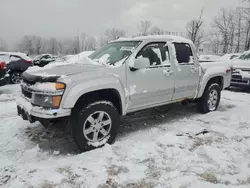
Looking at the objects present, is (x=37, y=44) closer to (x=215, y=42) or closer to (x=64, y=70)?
(x=215, y=42)

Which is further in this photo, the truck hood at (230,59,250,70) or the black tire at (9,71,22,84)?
the black tire at (9,71,22,84)

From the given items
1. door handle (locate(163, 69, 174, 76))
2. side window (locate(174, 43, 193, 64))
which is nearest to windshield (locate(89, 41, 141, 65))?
door handle (locate(163, 69, 174, 76))

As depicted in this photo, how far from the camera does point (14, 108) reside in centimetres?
643

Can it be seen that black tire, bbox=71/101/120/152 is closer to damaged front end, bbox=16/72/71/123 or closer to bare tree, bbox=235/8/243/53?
damaged front end, bbox=16/72/71/123

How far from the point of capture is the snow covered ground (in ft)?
10.0

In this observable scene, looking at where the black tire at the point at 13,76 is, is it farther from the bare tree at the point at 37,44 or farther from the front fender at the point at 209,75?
the bare tree at the point at 37,44

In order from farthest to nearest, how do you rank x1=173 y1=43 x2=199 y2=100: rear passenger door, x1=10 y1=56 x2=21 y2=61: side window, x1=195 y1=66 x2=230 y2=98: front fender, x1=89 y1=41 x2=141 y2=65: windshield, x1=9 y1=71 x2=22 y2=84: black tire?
x1=10 y1=56 x2=21 y2=61: side window < x1=9 y1=71 x2=22 y2=84: black tire < x1=195 y1=66 x2=230 y2=98: front fender < x1=173 y1=43 x2=199 y2=100: rear passenger door < x1=89 y1=41 x2=141 y2=65: windshield

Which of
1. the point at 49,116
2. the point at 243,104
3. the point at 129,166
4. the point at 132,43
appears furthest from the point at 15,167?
the point at 243,104

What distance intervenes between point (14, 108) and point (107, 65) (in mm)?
3507

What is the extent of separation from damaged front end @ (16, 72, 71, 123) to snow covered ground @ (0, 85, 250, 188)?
66 cm

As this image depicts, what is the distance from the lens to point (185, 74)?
5.19 metres

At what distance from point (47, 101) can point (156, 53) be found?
229 centimetres

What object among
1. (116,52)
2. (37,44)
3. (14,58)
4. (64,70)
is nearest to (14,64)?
(14,58)

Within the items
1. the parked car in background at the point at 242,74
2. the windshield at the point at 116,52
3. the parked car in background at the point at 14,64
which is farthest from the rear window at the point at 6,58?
the parked car in background at the point at 242,74
